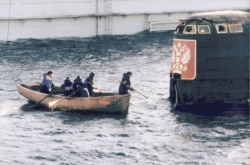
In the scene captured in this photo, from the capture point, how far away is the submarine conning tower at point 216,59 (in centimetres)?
3878

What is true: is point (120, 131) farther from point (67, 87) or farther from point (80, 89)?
point (67, 87)

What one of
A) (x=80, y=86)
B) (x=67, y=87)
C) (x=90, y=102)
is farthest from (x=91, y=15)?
(x=90, y=102)

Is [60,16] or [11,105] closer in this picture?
[11,105]

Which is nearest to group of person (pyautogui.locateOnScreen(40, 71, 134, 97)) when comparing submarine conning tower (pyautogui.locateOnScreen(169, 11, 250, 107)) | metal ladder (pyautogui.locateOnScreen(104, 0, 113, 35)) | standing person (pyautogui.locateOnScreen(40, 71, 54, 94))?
standing person (pyautogui.locateOnScreen(40, 71, 54, 94))

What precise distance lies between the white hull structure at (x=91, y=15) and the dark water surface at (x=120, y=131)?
11200 millimetres

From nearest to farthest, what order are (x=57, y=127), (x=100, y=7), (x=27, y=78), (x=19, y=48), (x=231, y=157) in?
(x=231, y=157), (x=57, y=127), (x=27, y=78), (x=19, y=48), (x=100, y=7)

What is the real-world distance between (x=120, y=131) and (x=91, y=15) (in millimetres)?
30981

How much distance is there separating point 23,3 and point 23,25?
207 centimetres

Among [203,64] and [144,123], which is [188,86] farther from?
[144,123]

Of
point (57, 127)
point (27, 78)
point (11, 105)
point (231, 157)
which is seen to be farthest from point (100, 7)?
point (231, 157)

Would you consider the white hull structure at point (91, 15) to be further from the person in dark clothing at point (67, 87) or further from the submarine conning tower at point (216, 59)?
the submarine conning tower at point (216, 59)

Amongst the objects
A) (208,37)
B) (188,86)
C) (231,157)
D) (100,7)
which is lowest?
(231,157)

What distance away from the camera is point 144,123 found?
37000 millimetres

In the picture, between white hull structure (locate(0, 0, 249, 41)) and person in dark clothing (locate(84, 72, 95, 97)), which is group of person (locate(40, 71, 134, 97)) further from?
white hull structure (locate(0, 0, 249, 41))
